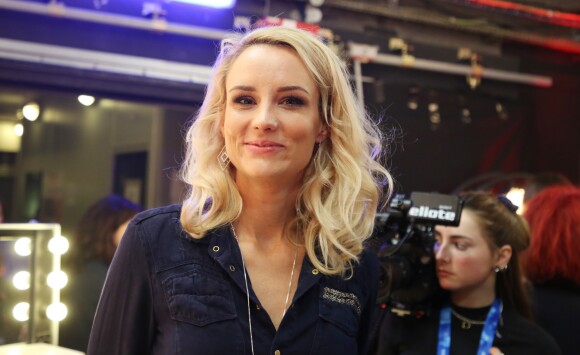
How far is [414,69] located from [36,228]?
2593 millimetres

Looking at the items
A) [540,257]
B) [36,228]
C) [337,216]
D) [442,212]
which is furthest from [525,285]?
[36,228]

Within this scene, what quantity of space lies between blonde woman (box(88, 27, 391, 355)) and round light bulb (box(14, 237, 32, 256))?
0.83 meters

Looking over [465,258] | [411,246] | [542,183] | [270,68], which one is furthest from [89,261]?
[542,183]

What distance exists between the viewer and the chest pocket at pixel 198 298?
4.30 feet

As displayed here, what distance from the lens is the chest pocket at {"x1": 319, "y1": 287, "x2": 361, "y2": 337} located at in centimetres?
143

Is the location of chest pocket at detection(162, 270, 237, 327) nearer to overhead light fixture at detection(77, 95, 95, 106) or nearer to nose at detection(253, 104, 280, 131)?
nose at detection(253, 104, 280, 131)

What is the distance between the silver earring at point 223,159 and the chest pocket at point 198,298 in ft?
0.80

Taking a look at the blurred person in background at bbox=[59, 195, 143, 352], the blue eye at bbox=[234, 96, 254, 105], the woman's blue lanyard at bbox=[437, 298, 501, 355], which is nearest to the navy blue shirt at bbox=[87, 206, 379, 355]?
the blue eye at bbox=[234, 96, 254, 105]

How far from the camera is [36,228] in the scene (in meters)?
2.16

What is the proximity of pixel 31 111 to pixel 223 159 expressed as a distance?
2.08m

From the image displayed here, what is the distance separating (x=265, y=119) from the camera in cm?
135

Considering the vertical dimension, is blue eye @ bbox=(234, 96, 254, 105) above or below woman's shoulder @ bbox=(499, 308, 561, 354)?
above

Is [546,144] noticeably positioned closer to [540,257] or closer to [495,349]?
[540,257]

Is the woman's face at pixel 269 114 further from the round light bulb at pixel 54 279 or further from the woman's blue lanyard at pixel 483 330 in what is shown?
the round light bulb at pixel 54 279
